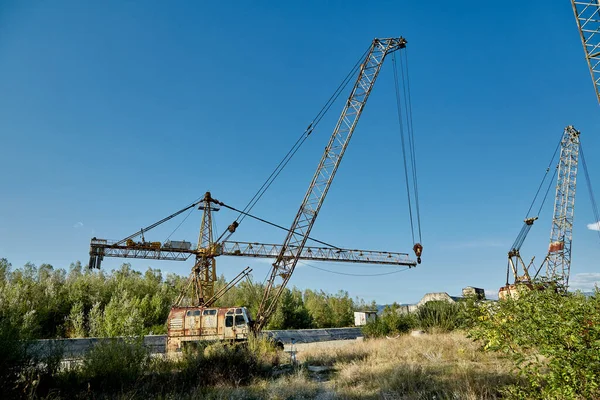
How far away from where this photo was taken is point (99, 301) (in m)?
36.3

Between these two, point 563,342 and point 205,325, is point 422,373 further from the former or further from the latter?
point 205,325

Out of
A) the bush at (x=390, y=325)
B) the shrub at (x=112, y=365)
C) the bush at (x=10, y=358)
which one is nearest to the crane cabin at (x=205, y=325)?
the bush at (x=390, y=325)

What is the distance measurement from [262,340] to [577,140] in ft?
175

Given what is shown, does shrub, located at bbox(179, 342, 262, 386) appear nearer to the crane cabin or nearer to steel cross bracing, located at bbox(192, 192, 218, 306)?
the crane cabin

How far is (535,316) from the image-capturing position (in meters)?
5.55

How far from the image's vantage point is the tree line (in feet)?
99.7

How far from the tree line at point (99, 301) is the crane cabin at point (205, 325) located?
5.59 meters

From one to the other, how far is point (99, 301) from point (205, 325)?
72.4 feet

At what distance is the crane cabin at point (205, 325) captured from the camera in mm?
19484

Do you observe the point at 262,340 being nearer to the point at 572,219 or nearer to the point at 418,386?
the point at 418,386

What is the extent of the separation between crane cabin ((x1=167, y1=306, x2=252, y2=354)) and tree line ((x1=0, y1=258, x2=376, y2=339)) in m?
5.59

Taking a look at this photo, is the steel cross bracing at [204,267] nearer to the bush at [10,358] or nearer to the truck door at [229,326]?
the truck door at [229,326]

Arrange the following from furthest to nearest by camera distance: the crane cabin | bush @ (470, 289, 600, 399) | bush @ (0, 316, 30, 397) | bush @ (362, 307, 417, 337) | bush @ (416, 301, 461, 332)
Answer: bush @ (362, 307, 417, 337) < bush @ (416, 301, 461, 332) < the crane cabin < bush @ (0, 316, 30, 397) < bush @ (470, 289, 600, 399)

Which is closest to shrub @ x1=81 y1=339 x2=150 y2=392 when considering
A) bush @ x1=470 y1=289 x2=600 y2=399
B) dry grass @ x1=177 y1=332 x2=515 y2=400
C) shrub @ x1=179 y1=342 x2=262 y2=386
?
shrub @ x1=179 y1=342 x2=262 y2=386
